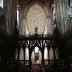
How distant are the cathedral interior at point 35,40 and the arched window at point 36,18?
0.20 metres

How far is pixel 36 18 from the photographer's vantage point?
4141cm

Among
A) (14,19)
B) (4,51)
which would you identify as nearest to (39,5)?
(14,19)

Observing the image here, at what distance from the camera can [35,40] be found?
82.1 feet

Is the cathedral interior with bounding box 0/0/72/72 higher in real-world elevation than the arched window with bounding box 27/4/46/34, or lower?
lower

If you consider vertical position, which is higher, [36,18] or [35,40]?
[36,18]

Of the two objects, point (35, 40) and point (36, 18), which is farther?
point (36, 18)

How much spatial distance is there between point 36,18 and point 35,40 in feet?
55.3

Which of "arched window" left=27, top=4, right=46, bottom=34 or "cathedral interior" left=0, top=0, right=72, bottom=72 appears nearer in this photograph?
"cathedral interior" left=0, top=0, right=72, bottom=72

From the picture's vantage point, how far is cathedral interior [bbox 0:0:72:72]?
17.6m

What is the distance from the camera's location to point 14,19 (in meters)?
28.0

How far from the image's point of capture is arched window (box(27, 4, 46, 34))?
1602 inches

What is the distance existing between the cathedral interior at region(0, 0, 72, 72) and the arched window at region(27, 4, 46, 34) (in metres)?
0.20

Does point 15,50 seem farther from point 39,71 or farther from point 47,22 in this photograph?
point 47,22

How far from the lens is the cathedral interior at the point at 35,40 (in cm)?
1759
